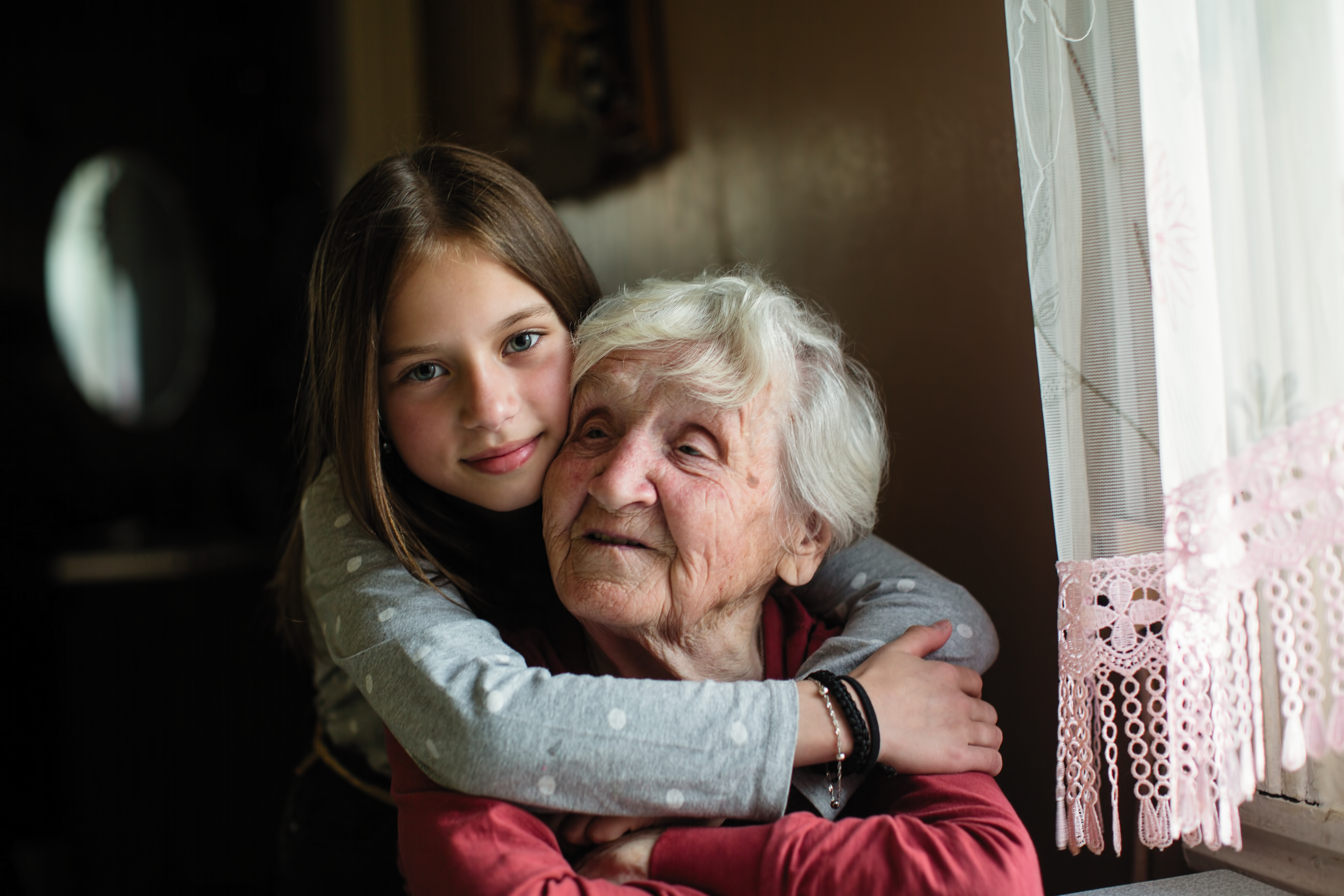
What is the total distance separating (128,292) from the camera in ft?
11.4

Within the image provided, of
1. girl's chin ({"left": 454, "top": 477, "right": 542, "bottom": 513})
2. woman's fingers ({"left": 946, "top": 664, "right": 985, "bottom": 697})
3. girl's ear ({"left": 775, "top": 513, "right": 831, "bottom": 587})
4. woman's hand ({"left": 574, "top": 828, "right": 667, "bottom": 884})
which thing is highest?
girl's chin ({"left": 454, "top": 477, "right": 542, "bottom": 513})

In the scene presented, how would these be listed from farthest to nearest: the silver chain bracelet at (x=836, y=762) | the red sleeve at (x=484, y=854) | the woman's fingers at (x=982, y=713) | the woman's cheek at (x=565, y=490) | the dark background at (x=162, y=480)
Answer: the dark background at (x=162, y=480), the woman's cheek at (x=565, y=490), the woman's fingers at (x=982, y=713), the silver chain bracelet at (x=836, y=762), the red sleeve at (x=484, y=854)

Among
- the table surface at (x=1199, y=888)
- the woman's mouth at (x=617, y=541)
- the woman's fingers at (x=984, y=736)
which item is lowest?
the table surface at (x=1199, y=888)

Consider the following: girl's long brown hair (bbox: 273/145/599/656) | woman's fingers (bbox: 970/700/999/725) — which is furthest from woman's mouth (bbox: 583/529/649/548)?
woman's fingers (bbox: 970/700/999/725)

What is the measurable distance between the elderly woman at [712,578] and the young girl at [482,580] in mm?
27

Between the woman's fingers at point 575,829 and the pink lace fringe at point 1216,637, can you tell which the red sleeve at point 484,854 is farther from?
the pink lace fringe at point 1216,637

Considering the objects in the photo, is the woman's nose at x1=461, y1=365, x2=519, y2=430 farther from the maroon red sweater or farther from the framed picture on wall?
the framed picture on wall

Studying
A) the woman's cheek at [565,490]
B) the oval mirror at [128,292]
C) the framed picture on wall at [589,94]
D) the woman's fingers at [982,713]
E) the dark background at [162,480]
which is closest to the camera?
the woman's fingers at [982,713]

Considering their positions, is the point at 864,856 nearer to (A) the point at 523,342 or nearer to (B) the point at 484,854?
(B) the point at 484,854

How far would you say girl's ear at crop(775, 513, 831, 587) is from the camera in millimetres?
1300

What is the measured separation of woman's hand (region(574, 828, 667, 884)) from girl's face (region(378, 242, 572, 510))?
0.48 meters

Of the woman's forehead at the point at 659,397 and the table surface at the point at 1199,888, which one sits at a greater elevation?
the woman's forehead at the point at 659,397

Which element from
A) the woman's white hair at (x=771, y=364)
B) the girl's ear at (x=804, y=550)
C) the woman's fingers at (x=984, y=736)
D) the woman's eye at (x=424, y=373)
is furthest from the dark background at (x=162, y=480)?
the woman's fingers at (x=984, y=736)

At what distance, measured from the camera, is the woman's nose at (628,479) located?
46.9 inches
